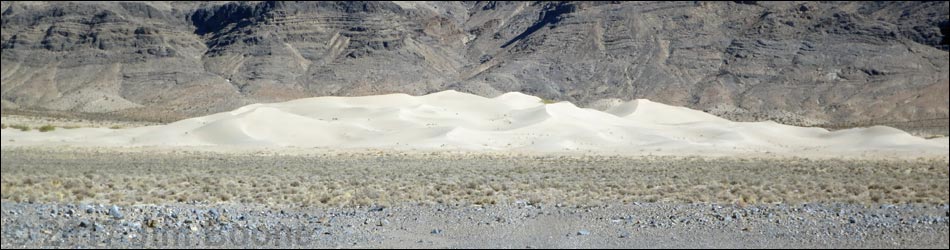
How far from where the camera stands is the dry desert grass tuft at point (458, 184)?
14023mm

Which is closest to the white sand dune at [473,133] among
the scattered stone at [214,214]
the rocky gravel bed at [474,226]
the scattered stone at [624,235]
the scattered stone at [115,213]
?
the rocky gravel bed at [474,226]

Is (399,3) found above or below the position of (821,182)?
above

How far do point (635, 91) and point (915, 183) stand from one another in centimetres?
9918

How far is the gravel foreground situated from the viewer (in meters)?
11.4

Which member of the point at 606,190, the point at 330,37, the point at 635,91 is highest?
the point at 330,37

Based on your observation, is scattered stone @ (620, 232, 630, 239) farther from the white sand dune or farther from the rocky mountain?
the rocky mountain

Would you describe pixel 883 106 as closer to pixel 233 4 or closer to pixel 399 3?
pixel 399 3

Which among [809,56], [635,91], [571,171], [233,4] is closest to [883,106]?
[809,56]

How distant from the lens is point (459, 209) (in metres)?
17.2

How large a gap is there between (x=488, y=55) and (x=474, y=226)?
134860 mm

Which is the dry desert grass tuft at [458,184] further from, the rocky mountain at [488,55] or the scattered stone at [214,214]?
the rocky mountain at [488,55]

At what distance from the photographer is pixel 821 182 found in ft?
68.2

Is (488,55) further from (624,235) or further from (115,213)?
(115,213)

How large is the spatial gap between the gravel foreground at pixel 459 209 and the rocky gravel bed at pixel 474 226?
0.03 meters
